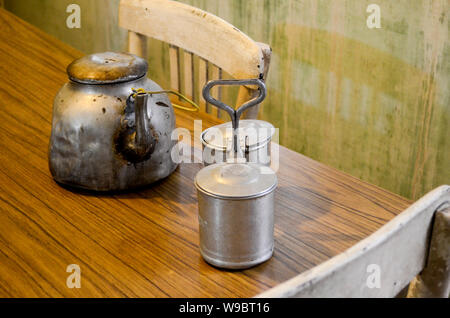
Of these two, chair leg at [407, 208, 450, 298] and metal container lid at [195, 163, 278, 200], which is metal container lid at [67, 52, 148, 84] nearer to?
metal container lid at [195, 163, 278, 200]

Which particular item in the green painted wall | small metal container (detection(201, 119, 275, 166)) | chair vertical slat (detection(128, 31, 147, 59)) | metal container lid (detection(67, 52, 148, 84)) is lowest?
the green painted wall

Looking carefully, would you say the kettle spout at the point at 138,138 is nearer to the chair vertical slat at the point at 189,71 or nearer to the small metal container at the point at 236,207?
the small metal container at the point at 236,207

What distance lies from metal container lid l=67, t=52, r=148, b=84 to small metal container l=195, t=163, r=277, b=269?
0.84 ft

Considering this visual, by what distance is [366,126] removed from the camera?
212cm

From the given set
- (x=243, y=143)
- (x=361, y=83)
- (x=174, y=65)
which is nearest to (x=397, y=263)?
(x=243, y=143)

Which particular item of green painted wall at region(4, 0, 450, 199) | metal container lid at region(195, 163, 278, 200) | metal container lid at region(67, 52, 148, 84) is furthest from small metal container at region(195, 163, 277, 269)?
green painted wall at region(4, 0, 450, 199)

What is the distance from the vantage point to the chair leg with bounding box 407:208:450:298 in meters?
0.63

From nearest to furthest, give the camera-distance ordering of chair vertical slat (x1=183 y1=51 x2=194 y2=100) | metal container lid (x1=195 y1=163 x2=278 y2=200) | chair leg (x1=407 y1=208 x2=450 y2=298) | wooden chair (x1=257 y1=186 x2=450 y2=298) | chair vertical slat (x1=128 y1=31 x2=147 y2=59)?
wooden chair (x1=257 y1=186 x2=450 y2=298) < chair leg (x1=407 y1=208 x2=450 y2=298) < metal container lid (x1=195 y1=163 x2=278 y2=200) < chair vertical slat (x1=183 y1=51 x2=194 y2=100) < chair vertical slat (x1=128 y1=31 x2=147 y2=59)

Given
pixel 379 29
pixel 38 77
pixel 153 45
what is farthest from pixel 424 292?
pixel 153 45

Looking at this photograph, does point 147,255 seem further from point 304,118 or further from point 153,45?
point 153,45

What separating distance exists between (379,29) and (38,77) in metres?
1.14

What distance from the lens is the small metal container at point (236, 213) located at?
73 centimetres

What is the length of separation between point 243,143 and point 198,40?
0.52 m

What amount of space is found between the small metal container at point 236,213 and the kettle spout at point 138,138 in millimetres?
178
